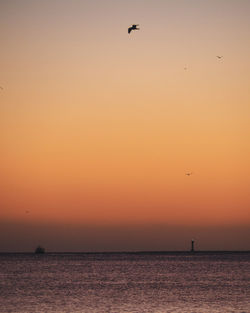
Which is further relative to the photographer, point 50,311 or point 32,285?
point 32,285

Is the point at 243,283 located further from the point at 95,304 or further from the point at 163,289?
the point at 95,304

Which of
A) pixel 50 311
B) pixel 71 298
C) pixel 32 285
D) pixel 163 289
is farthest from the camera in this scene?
pixel 32 285

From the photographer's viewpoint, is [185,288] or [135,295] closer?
[135,295]

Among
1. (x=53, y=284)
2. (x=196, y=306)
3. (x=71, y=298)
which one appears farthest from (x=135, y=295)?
(x=53, y=284)

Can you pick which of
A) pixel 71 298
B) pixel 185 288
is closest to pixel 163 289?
pixel 185 288

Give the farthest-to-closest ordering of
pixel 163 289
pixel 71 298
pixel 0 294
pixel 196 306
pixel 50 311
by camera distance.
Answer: pixel 163 289, pixel 0 294, pixel 71 298, pixel 196 306, pixel 50 311

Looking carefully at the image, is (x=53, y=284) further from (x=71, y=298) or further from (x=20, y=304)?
(x=20, y=304)

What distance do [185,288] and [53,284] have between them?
23.4m

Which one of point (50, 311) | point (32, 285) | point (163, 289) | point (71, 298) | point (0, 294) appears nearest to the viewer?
point (50, 311)

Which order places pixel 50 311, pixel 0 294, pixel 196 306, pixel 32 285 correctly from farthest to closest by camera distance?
1. pixel 32 285
2. pixel 0 294
3. pixel 196 306
4. pixel 50 311

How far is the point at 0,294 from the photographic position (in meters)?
93.4

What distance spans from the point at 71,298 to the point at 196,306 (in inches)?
727

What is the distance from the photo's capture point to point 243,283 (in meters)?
118

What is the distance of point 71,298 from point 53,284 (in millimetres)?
27023
